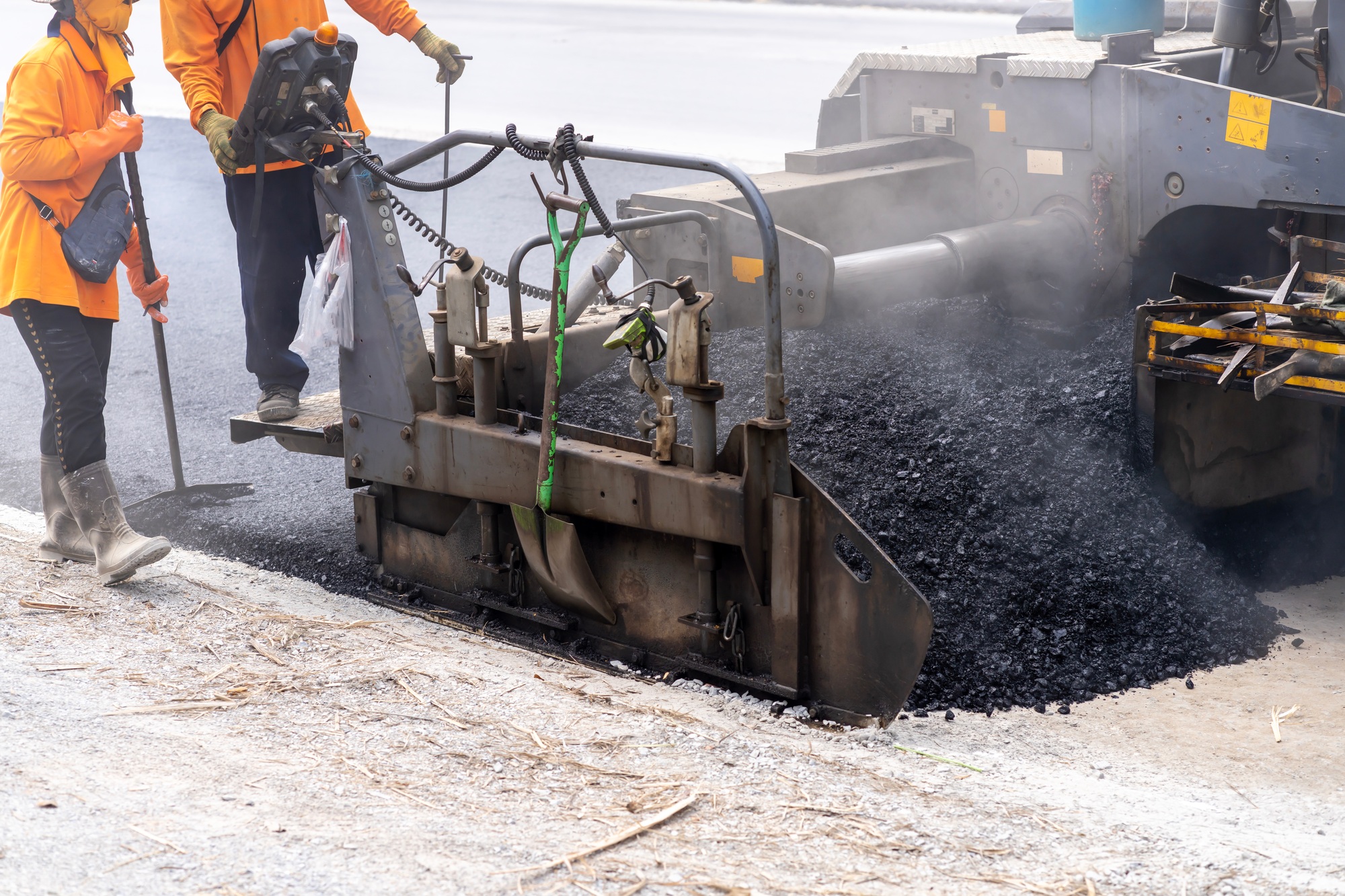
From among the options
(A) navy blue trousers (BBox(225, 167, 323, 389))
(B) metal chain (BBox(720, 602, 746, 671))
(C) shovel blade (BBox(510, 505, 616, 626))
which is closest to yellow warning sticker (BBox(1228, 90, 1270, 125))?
(B) metal chain (BBox(720, 602, 746, 671))

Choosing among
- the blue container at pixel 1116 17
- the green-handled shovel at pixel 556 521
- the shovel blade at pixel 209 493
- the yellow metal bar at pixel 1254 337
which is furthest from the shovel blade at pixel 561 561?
the blue container at pixel 1116 17

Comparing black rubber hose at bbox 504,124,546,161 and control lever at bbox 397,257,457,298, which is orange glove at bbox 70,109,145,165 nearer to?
control lever at bbox 397,257,457,298

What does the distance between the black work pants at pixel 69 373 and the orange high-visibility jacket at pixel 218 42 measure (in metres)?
0.74

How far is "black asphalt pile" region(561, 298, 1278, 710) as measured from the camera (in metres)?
3.67

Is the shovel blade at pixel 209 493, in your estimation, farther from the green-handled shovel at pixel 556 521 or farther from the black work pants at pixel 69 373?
the green-handled shovel at pixel 556 521

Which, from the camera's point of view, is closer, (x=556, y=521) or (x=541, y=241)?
(x=556, y=521)

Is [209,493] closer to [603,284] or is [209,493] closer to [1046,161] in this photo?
[603,284]

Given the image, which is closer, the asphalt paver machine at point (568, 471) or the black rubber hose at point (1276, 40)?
the asphalt paver machine at point (568, 471)

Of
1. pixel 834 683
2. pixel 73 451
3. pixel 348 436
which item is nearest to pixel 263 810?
pixel 834 683

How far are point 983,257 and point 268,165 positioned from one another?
8.64 ft

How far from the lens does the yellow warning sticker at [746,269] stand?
15.7 feet

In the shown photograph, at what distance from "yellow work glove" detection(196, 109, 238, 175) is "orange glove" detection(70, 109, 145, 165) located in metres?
0.20

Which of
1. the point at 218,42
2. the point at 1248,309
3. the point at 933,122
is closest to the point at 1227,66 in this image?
the point at 933,122

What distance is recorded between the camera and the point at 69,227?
4.12m
